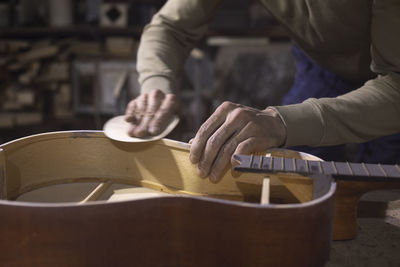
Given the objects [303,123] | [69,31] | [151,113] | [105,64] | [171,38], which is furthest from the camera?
[69,31]

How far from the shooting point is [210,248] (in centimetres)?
63

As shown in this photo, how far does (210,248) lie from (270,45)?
9.95ft

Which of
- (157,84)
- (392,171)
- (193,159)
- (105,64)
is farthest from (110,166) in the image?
(105,64)

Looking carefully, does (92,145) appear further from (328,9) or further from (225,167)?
(328,9)

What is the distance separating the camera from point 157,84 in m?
1.32

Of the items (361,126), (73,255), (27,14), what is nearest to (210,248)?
(73,255)

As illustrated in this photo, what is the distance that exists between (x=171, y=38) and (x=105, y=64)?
7.03 ft

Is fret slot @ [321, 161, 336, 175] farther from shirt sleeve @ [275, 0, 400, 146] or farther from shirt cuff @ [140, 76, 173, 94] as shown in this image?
shirt cuff @ [140, 76, 173, 94]

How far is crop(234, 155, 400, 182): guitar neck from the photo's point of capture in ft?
2.27

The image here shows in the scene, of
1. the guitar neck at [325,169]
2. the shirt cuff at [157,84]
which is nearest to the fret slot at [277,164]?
the guitar neck at [325,169]

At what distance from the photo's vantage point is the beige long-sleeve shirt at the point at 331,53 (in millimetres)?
1005

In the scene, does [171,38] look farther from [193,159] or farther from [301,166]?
[301,166]

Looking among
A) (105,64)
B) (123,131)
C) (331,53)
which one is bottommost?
(105,64)

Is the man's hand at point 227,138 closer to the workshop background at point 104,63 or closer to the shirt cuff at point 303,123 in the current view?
the shirt cuff at point 303,123
